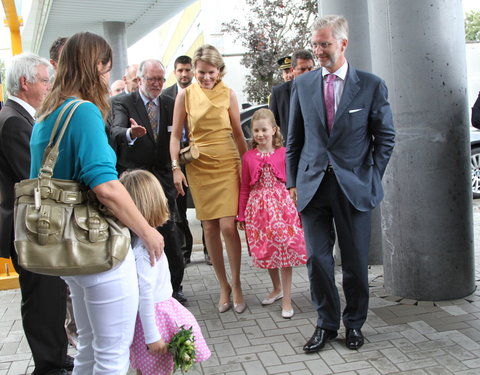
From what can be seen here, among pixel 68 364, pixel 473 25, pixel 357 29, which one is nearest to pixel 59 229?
pixel 68 364

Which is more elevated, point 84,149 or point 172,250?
point 84,149

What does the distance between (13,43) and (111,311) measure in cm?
593

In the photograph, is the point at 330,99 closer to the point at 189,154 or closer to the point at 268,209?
the point at 268,209

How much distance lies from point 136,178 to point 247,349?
1655 mm

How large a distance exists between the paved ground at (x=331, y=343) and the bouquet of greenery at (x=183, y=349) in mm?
948

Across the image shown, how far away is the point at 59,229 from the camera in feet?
7.89

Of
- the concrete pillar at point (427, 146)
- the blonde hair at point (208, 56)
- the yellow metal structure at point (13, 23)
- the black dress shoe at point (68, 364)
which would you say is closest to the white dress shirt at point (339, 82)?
the concrete pillar at point (427, 146)

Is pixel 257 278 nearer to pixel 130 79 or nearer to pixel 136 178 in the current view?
pixel 130 79

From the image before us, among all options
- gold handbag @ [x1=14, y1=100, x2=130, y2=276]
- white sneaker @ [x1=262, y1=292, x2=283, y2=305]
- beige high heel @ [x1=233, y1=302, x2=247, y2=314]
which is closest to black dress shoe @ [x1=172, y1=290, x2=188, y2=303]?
beige high heel @ [x1=233, y1=302, x2=247, y2=314]

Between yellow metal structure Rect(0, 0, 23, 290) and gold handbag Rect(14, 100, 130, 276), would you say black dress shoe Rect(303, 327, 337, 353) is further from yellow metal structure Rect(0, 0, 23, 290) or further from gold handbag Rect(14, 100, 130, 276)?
yellow metal structure Rect(0, 0, 23, 290)

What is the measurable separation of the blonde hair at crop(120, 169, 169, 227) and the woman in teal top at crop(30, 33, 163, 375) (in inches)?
9.1

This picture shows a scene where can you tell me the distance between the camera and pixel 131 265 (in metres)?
2.58

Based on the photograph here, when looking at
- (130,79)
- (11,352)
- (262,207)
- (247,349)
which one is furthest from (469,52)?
(11,352)

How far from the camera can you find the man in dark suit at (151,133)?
4723 mm
